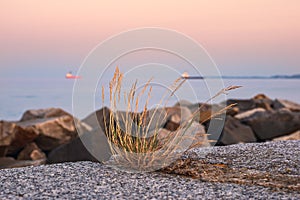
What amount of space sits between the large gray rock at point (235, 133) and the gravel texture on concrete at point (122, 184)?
573 centimetres

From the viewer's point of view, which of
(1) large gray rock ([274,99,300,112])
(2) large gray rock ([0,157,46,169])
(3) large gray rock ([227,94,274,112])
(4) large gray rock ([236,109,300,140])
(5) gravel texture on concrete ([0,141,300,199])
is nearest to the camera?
(5) gravel texture on concrete ([0,141,300,199])

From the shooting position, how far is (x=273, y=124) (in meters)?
Answer: 12.5

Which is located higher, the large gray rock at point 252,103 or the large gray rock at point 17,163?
the large gray rock at point 252,103

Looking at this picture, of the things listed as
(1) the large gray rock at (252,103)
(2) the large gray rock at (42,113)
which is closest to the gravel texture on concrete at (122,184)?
(2) the large gray rock at (42,113)

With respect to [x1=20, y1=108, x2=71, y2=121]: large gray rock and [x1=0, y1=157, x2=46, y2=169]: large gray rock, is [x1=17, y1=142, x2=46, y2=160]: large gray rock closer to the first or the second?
[x1=0, y1=157, x2=46, y2=169]: large gray rock

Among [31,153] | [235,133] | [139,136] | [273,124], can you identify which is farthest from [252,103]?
[139,136]

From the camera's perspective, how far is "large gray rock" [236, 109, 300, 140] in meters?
12.5

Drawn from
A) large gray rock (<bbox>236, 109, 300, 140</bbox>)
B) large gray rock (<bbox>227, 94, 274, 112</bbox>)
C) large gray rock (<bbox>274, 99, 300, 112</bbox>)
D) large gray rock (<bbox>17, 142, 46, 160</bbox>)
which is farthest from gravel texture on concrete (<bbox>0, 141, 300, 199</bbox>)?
large gray rock (<bbox>227, 94, 274, 112</bbox>)

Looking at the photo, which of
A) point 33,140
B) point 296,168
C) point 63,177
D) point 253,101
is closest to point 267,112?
point 253,101

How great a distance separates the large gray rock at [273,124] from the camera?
12.5 m

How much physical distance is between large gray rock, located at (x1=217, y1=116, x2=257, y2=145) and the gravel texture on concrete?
5.73 meters

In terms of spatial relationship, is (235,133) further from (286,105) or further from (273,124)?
(286,105)

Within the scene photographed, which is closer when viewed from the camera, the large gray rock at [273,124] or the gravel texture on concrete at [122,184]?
the gravel texture on concrete at [122,184]

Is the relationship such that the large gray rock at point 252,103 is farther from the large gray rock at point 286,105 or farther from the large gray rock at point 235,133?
the large gray rock at point 235,133
